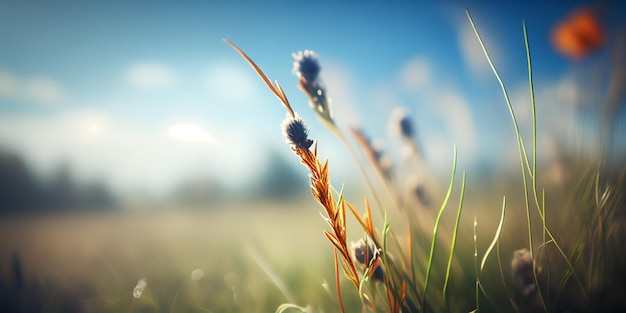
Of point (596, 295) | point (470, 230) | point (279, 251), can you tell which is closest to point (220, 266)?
point (279, 251)

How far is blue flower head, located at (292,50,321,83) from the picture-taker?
72 centimetres

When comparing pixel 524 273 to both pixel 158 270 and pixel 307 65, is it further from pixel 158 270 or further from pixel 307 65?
pixel 158 270

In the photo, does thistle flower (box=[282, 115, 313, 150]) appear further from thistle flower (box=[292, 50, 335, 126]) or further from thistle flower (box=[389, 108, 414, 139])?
thistle flower (box=[389, 108, 414, 139])

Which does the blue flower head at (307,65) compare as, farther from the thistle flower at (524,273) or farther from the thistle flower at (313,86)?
the thistle flower at (524,273)

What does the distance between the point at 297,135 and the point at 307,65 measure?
26 cm

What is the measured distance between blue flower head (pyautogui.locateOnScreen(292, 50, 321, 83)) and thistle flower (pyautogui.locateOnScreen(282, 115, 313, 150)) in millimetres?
217

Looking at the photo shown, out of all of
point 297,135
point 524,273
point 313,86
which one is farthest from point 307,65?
point 524,273

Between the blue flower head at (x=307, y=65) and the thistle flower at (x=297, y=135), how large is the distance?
0.22 m

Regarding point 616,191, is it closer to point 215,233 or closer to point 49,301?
point 49,301

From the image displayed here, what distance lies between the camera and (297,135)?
52cm

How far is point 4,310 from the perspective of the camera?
3.09 feet

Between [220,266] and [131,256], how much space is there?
0.36 meters

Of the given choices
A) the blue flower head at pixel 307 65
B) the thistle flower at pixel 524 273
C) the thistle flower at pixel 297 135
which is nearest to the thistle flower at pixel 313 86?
the blue flower head at pixel 307 65

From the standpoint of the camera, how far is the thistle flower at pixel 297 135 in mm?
517
